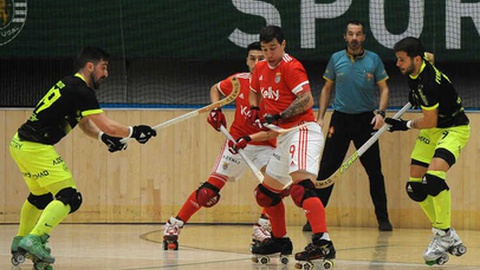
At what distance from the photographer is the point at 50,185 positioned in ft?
30.0

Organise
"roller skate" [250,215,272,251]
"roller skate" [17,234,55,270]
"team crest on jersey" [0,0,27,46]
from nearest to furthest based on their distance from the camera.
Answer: "roller skate" [17,234,55,270] < "roller skate" [250,215,272,251] < "team crest on jersey" [0,0,27,46]

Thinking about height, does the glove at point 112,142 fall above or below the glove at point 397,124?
below

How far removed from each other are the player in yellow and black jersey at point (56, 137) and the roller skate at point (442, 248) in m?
2.61

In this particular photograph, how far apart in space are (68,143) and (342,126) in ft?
11.5

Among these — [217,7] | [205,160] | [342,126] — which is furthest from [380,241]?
[217,7]

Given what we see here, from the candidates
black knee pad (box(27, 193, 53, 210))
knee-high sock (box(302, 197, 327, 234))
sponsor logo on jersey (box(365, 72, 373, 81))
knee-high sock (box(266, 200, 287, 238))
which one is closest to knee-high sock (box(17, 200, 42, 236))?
black knee pad (box(27, 193, 53, 210))

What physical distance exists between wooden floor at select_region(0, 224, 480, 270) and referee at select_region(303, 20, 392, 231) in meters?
0.76

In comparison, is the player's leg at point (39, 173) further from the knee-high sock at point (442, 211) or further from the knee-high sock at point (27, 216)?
the knee-high sock at point (442, 211)

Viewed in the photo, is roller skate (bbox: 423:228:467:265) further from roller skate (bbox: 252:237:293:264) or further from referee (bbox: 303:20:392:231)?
referee (bbox: 303:20:392:231)

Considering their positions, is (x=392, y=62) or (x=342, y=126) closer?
(x=342, y=126)

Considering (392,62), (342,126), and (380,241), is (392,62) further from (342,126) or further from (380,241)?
(380,241)

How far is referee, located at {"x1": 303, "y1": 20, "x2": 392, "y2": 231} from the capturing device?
13.0m

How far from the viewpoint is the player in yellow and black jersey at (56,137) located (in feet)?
29.5

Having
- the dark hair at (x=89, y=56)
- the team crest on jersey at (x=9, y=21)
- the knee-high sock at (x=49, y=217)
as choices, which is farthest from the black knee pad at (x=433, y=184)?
the team crest on jersey at (x=9, y=21)
